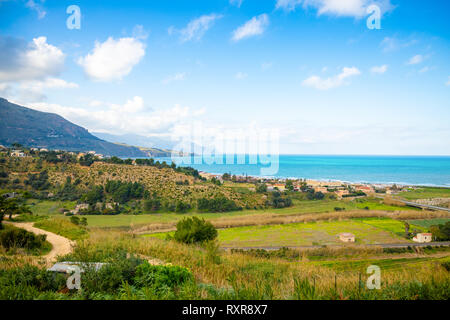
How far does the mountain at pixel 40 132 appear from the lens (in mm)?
41853

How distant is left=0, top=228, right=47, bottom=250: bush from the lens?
26.6 feet

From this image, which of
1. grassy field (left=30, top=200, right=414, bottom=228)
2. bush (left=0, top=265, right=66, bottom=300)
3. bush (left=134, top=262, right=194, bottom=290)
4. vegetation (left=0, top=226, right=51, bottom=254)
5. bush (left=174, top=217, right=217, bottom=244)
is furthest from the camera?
grassy field (left=30, top=200, right=414, bottom=228)

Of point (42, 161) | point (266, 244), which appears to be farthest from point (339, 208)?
point (42, 161)

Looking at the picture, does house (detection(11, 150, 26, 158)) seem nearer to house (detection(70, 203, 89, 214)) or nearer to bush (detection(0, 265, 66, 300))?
house (detection(70, 203, 89, 214))

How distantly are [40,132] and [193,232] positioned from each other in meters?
53.2

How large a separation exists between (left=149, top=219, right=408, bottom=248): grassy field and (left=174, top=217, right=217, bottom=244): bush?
9631 millimetres

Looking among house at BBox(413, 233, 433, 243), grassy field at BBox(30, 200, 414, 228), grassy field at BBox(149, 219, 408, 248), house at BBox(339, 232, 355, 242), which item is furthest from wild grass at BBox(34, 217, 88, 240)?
house at BBox(413, 233, 433, 243)

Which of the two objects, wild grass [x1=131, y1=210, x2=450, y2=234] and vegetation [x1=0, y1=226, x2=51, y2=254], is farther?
wild grass [x1=131, y1=210, x2=450, y2=234]

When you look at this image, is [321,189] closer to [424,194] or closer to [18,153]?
[424,194]

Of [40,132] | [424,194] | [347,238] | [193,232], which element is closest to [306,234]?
[347,238]

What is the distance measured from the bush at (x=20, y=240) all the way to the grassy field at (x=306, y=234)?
15313 millimetres

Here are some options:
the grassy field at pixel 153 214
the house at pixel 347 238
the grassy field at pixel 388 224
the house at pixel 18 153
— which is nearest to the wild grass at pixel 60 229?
the grassy field at pixel 153 214
